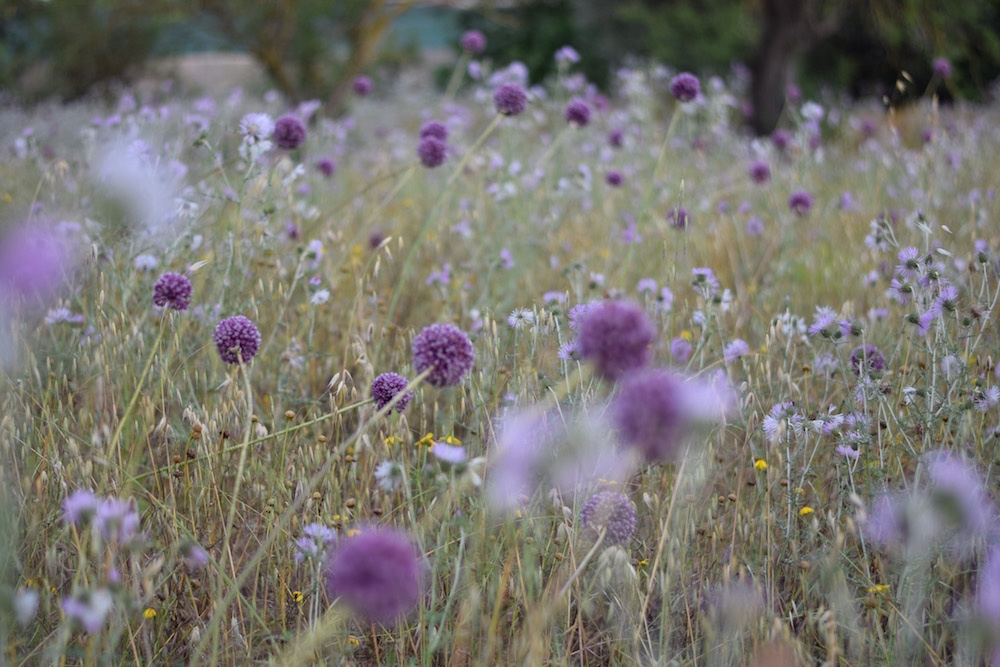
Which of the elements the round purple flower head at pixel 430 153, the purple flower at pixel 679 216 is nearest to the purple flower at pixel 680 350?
the purple flower at pixel 679 216

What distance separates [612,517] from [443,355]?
41 centimetres

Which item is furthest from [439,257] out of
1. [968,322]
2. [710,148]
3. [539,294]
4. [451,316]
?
[710,148]

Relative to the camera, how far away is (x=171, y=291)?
1698 millimetres

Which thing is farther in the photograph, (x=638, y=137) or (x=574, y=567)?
(x=638, y=137)

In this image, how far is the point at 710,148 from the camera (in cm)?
637

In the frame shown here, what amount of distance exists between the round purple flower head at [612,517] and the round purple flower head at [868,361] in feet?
2.21

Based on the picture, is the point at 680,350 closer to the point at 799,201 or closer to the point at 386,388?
the point at 386,388

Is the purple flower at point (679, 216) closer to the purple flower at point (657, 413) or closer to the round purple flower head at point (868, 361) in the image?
the round purple flower head at point (868, 361)

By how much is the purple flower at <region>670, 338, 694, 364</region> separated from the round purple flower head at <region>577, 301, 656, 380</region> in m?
1.01

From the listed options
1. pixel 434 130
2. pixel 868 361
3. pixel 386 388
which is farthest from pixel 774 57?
pixel 386 388

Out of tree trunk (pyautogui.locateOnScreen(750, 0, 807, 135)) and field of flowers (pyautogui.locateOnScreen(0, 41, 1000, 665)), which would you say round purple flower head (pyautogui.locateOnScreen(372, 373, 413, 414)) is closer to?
field of flowers (pyautogui.locateOnScreen(0, 41, 1000, 665))

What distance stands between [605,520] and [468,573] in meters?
0.25

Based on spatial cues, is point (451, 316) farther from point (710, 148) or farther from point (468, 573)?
point (710, 148)

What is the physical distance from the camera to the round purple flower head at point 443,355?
1.32 meters
